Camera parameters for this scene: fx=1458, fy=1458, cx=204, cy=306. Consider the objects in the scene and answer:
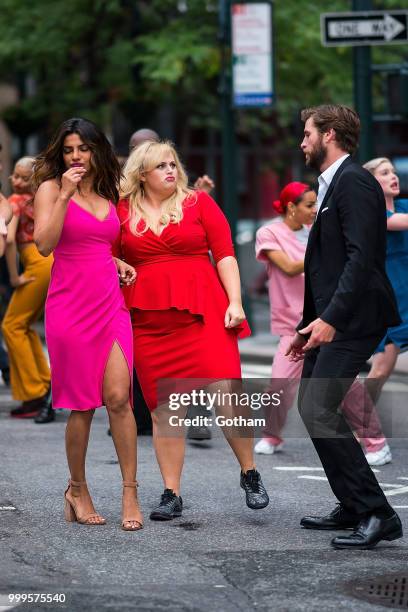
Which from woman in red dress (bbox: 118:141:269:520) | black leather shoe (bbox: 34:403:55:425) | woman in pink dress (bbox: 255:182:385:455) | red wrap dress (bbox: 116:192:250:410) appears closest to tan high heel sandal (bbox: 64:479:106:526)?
woman in red dress (bbox: 118:141:269:520)

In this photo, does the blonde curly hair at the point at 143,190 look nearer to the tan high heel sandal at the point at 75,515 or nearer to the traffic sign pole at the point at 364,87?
the tan high heel sandal at the point at 75,515

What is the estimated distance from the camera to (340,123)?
6234 millimetres

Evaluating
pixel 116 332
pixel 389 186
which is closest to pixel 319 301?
pixel 116 332

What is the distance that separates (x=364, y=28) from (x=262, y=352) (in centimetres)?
360

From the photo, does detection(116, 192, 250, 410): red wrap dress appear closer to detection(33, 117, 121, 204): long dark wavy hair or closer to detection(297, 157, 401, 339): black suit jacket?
detection(33, 117, 121, 204): long dark wavy hair

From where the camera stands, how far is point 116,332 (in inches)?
258

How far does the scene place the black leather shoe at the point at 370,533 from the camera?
20.0 feet

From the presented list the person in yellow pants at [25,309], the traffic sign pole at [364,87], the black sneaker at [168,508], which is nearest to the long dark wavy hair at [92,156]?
the black sneaker at [168,508]

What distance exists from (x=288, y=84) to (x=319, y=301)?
17.2 m

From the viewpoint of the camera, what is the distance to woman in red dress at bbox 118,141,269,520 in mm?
6812

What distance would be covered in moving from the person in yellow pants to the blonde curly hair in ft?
11.3

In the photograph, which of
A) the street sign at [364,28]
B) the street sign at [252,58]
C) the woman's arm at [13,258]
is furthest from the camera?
the street sign at [252,58]

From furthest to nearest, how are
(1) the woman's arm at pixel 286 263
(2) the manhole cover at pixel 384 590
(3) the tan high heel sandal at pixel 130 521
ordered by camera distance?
(1) the woman's arm at pixel 286 263, (3) the tan high heel sandal at pixel 130 521, (2) the manhole cover at pixel 384 590

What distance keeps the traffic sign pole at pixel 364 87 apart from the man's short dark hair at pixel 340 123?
7.83 meters
